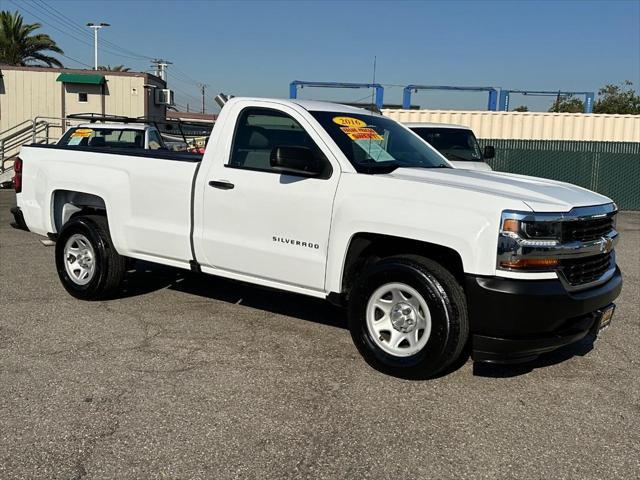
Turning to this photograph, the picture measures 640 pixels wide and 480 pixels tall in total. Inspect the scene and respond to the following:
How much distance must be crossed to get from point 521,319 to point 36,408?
289 centimetres

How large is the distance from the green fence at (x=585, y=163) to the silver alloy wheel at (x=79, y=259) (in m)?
14.7

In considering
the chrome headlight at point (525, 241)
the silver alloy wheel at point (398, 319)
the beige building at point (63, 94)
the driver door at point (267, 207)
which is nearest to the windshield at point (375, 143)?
the driver door at point (267, 207)

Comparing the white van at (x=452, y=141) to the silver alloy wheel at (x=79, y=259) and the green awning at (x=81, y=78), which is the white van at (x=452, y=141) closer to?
the silver alloy wheel at (x=79, y=259)

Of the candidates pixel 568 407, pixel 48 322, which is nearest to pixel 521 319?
pixel 568 407

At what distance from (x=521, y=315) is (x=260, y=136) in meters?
2.51

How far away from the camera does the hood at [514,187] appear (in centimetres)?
402

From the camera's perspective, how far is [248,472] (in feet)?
10.3

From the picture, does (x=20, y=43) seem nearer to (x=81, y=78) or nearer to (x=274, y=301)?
(x=81, y=78)

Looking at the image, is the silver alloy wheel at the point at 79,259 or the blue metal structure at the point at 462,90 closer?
the silver alloy wheel at the point at 79,259

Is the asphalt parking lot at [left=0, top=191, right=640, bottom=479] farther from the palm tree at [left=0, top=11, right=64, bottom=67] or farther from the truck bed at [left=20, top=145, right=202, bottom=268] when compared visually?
the palm tree at [left=0, top=11, right=64, bottom=67]

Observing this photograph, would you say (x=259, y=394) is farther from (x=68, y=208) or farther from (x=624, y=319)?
(x=624, y=319)

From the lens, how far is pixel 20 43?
37.6 m

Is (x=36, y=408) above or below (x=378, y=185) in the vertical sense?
below

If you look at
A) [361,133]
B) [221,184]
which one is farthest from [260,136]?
[361,133]
